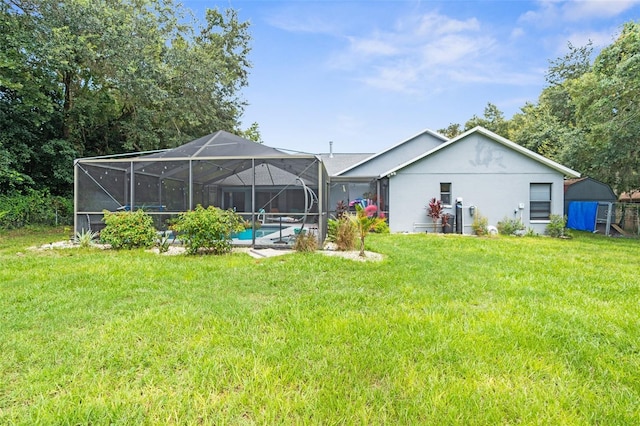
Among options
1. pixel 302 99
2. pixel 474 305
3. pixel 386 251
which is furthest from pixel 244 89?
pixel 474 305

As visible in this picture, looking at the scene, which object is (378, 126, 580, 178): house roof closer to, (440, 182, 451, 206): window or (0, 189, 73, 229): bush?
(440, 182, 451, 206): window

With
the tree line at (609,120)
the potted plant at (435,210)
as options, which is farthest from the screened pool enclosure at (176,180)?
the tree line at (609,120)

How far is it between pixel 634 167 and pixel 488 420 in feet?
59.6

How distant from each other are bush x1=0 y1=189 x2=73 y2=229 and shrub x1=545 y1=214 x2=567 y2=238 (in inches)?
752

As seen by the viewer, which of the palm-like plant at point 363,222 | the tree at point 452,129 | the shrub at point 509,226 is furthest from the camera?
the tree at point 452,129

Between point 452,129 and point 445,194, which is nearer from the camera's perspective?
point 445,194

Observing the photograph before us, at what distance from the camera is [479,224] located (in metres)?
12.5

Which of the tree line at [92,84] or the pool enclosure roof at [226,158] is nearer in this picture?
the pool enclosure roof at [226,158]

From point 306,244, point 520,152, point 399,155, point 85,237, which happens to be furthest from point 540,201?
point 85,237

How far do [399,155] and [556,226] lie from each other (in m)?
8.11

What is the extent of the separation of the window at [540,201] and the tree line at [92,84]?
15.2 metres

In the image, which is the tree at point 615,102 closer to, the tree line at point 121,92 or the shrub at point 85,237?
the tree line at point 121,92

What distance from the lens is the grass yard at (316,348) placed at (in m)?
1.94

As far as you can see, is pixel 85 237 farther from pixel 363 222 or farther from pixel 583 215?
pixel 583 215
